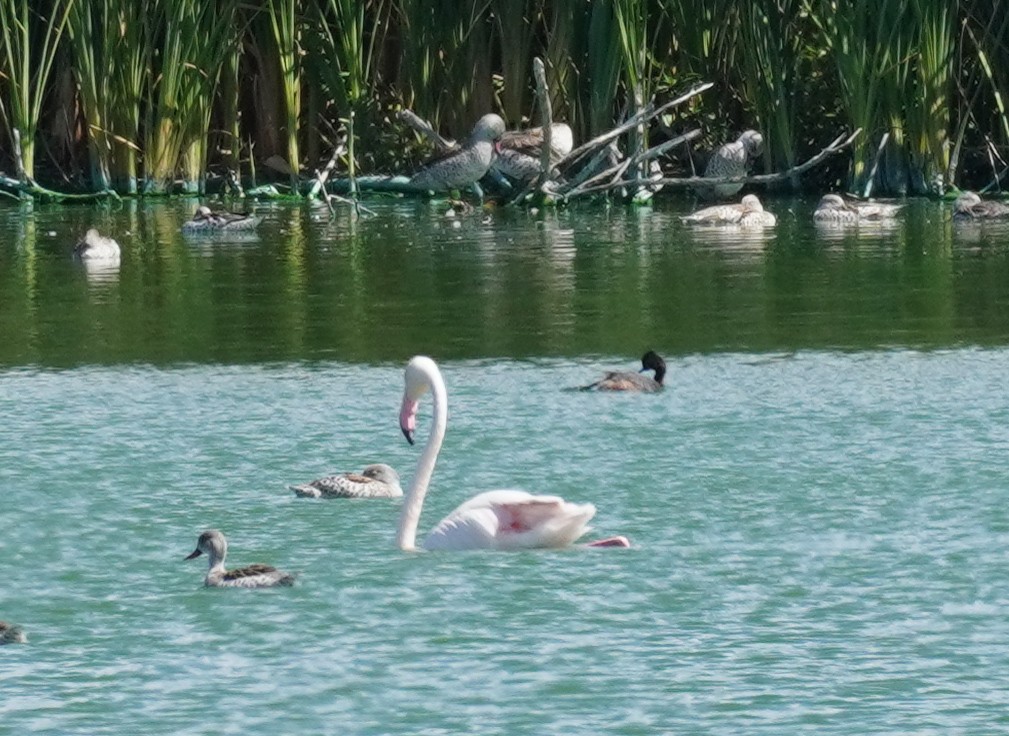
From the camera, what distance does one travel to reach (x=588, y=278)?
48.6 feet

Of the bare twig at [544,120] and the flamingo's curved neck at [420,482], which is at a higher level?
the bare twig at [544,120]

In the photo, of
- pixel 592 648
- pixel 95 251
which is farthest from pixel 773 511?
pixel 95 251

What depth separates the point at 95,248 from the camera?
1617 centimetres

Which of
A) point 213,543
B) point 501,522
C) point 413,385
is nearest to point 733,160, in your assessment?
point 413,385

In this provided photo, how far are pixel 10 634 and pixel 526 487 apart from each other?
252 cm

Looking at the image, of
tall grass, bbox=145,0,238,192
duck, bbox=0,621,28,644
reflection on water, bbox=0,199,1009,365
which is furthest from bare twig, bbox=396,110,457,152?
duck, bbox=0,621,28,644

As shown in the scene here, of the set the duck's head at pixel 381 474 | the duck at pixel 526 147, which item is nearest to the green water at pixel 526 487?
the duck's head at pixel 381 474

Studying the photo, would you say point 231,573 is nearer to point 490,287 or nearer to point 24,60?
point 490,287

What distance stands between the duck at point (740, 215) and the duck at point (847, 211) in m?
0.42

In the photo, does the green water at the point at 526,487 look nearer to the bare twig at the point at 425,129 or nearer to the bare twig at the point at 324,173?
the bare twig at the point at 324,173

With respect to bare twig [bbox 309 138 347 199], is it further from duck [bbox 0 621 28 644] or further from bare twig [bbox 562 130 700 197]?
duck [bbox 0 621 28 644]

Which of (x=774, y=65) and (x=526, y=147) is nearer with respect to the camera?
(x=526, y=147)

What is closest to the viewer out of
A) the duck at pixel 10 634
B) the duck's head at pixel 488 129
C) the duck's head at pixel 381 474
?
the duck at pixel 10 634

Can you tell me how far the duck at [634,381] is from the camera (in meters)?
10.1
